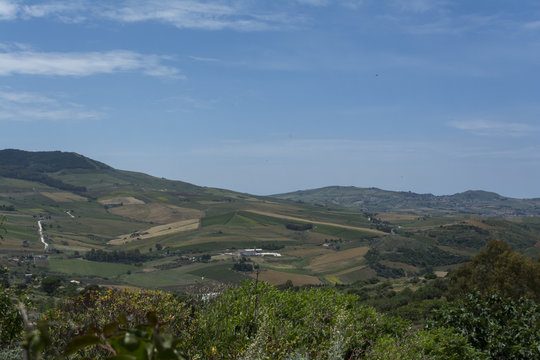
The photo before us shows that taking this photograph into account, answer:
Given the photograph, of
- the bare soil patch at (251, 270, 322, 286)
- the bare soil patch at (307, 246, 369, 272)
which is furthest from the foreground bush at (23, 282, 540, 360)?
the bare soil patch at (307, 246, 369, 272)

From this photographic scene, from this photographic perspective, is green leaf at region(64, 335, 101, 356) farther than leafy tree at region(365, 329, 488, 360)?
No

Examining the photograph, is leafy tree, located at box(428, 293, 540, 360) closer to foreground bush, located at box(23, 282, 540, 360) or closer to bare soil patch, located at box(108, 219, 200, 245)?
foreground bush, located at box(23, 282, 540, 360)

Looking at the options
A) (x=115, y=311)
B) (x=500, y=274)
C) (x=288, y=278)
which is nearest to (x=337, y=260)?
(x=288, y=278)

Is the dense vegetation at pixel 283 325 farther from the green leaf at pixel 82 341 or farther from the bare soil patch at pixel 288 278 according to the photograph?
Answer: the bare soil patch at pixel 288 278

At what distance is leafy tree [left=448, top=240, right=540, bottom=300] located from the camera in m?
34.8

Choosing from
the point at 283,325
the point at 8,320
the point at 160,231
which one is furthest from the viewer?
the point at 160,231

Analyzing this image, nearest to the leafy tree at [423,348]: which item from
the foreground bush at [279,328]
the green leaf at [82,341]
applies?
the foreground bush at [279,328]

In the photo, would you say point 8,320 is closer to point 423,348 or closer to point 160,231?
point 423,348

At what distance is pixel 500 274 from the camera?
35906 millimetres

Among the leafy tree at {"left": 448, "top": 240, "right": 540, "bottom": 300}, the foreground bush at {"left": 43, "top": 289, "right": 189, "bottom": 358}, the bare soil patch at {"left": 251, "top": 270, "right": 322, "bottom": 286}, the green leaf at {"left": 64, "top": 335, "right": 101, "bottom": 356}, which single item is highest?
the green leaf at {"left": 64, "top": 335, "right": 101, "bottom": 356}

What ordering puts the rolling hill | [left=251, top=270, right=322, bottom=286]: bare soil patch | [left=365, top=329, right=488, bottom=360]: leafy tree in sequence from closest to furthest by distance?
[left=365, top=329, right=488, bottom=360]: leafy tree < [left=251, top=270, right=322, bottom=286]: bare soil patch < the rolling hill

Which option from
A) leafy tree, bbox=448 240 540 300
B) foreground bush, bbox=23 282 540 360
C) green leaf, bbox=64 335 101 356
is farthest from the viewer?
leafy tree, bbox=448 240 540 300

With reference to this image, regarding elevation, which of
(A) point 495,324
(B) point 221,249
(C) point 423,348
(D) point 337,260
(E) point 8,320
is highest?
(E) point 8,320

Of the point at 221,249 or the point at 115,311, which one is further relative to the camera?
the point at 221,249
